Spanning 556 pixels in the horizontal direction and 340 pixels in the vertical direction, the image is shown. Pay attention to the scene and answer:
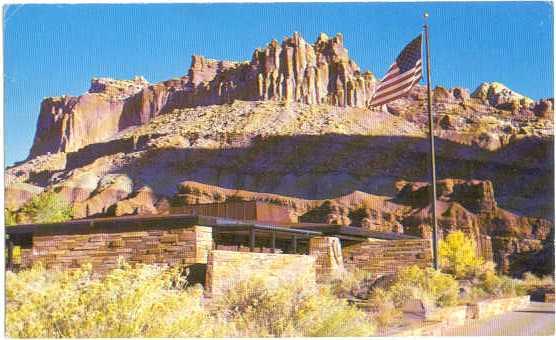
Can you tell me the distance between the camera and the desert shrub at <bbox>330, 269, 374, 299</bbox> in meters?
16.5

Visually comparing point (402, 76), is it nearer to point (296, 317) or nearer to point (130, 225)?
point (130, 225)

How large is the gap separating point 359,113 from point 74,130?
217ft

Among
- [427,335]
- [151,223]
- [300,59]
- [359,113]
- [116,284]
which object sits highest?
[300,59]

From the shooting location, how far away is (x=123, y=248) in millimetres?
16031

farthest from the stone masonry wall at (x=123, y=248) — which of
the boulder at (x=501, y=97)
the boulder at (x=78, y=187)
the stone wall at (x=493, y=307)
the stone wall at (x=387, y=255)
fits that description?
the boulder at (x=501, y=97)

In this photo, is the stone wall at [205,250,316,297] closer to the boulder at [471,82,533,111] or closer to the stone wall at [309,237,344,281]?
the stone wall at [309,237,344,281]

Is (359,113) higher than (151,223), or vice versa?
(359,113)

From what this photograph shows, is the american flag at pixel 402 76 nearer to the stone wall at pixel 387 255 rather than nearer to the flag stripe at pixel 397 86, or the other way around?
the flag stripe at pixel 397 86

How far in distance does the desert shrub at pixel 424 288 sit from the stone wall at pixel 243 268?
2.08 meters

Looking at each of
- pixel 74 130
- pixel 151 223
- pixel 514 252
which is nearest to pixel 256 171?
pixel 514 252

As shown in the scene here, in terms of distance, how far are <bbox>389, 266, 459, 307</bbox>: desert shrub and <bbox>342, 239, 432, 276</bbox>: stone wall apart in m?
4.71

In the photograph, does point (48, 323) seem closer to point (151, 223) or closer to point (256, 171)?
point (151, 223)

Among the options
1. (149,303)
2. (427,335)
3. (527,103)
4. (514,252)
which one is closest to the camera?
(149,303)

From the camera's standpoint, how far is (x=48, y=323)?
8.24m
